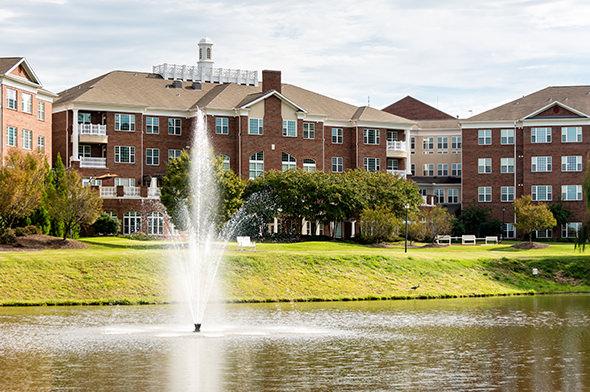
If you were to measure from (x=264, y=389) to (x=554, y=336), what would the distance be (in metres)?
15.8

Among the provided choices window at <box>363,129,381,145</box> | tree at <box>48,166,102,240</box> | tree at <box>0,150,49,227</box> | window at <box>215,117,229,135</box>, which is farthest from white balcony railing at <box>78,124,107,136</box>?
window at <box>363,129,381,145</box>

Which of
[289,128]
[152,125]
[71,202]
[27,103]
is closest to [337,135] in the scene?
[289,128]

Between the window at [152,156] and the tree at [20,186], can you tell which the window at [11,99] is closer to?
the tree at [20,186]

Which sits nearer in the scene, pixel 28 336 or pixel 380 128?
pixel 28 336

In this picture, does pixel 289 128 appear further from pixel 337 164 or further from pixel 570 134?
pixel 570 134

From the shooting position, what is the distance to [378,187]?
9200cm

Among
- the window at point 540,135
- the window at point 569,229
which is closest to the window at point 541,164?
the window at point 540,135

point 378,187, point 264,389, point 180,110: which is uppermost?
point 180,110

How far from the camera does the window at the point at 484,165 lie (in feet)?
369

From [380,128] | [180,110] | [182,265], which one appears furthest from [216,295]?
[380,128]

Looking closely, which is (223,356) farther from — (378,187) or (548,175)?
(548,175)

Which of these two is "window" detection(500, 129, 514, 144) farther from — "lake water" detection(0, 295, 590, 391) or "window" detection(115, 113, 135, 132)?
"lake water" detection(0, 295, 590, 391)

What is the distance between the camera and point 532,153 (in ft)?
360

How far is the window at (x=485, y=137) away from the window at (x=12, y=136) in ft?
158
